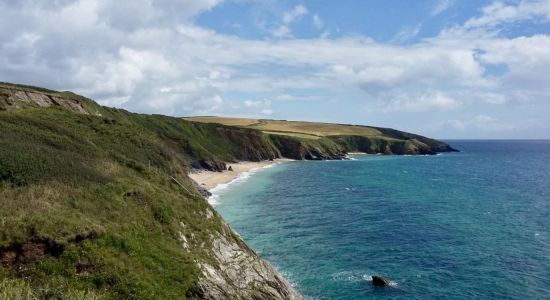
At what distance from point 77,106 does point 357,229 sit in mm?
69194

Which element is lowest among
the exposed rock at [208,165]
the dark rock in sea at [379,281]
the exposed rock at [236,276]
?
the dark rock in sea at [379,281]

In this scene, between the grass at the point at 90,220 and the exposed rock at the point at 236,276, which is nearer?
the grass at the point at 90,220

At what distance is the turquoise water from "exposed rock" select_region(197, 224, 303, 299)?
18.9 ft

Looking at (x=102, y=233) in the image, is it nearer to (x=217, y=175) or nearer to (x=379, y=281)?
(x=379, y=281)

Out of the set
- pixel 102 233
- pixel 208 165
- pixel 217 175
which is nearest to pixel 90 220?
pixel 102 233

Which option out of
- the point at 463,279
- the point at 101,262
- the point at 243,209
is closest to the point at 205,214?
the point at 101,262

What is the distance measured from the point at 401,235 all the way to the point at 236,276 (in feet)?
103

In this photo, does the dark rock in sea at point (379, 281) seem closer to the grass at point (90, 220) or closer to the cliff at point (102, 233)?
the cliff at point (102, 233)

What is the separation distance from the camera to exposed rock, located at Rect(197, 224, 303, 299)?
28.1 m

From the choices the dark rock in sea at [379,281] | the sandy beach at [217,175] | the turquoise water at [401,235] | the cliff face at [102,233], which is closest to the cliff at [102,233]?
the cliff face at [102,233]

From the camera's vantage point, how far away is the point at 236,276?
31.1m

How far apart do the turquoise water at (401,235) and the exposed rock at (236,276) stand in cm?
577

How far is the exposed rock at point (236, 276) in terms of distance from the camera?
28078 millimetres

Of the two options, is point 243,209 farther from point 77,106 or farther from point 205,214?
point 77,106
